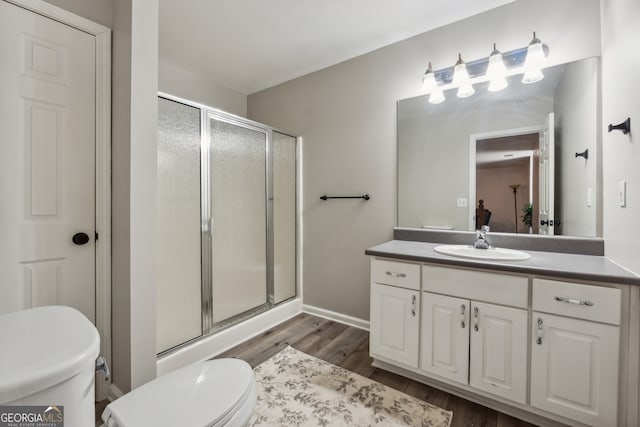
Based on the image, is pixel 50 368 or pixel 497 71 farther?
pixel 497 71

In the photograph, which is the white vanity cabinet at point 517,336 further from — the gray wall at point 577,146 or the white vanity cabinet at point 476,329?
the gray wall at point 577,146

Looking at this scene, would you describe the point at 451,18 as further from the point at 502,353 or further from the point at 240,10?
the point at 502,353

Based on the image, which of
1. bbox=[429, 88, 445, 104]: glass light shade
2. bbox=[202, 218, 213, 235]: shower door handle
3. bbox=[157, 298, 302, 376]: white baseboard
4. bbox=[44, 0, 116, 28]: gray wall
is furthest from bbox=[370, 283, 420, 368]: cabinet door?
bbox=[44, 0, 116, 28]: gray wall

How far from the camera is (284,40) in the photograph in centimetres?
228

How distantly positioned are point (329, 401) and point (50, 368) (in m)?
1.34

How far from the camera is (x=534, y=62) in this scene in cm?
171

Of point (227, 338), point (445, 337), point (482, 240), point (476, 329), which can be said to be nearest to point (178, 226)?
point (227, 338)

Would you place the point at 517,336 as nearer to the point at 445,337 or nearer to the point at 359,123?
the point at 445,337

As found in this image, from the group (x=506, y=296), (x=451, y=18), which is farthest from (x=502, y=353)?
(x=451, y=18)

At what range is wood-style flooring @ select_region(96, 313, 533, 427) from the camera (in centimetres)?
148

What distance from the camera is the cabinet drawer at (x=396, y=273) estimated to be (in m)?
1.69

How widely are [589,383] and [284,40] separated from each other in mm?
2790

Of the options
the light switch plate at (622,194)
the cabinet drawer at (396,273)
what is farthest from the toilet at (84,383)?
the light switch plate at (622,194)

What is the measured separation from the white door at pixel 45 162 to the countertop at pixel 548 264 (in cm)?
166
